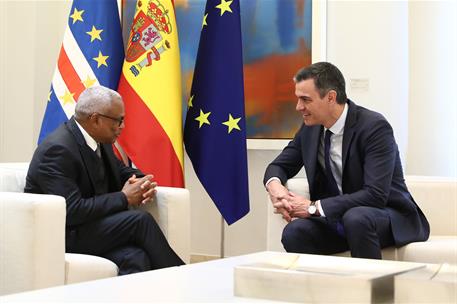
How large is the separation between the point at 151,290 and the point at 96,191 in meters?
2.28

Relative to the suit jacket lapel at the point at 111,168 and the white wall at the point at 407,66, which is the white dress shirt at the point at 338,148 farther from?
the white wall at the point at 407,66

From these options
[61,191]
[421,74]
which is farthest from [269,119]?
[61,191]

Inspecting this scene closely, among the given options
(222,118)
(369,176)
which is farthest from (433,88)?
(369,176)

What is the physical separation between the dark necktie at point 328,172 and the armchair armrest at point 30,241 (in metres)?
1.41

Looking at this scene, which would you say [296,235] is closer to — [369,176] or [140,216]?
[369,176]

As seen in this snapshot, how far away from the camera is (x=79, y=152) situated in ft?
12.6

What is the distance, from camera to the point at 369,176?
3.79 m

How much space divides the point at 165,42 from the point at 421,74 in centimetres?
184

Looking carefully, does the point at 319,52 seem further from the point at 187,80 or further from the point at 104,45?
the point at 104,45

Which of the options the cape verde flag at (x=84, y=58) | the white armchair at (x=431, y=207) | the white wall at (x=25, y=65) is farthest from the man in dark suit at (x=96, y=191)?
the white wall at (x=25, y=65)

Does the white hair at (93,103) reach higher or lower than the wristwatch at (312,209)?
higher

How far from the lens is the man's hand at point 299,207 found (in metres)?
3.84

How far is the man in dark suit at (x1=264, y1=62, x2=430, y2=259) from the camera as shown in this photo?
12.3 feet

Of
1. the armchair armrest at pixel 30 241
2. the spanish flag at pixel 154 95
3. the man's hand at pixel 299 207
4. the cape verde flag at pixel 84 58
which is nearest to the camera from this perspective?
the armchair armrest at pixel 30 241
